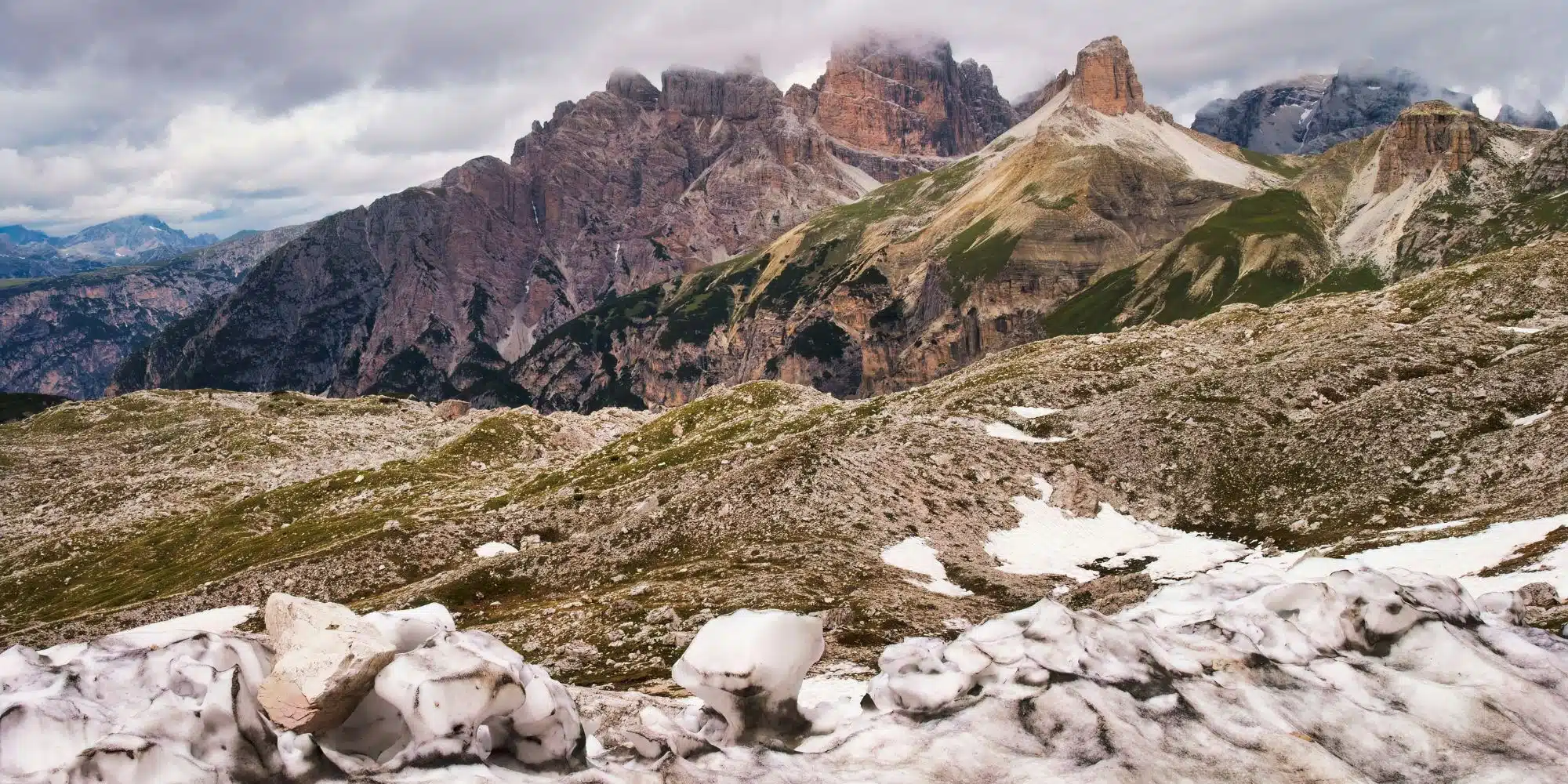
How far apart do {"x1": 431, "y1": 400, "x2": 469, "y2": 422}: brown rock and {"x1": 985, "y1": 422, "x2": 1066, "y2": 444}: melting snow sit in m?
120

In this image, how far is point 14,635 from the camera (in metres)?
69.5

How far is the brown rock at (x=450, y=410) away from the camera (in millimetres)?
172875

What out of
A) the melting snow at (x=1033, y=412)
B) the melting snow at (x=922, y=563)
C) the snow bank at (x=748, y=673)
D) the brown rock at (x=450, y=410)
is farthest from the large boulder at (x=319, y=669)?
the brown rock at (x=450, y=410)

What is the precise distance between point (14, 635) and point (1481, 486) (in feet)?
343

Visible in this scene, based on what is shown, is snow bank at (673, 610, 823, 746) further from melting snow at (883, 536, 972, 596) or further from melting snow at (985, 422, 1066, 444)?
melting snow at (985, 422, 1066, 444)

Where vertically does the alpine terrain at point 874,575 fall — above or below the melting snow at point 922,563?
above

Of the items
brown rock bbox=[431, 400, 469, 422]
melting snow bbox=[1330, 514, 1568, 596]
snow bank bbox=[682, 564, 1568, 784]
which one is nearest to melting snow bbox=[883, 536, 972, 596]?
melting snow bbox=[1330, 514, 1568, 596]

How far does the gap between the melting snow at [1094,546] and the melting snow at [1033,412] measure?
48.4ft

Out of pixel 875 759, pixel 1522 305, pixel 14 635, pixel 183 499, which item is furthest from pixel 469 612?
pixel 1522 305

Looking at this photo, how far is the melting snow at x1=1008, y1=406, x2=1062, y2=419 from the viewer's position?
277 feet

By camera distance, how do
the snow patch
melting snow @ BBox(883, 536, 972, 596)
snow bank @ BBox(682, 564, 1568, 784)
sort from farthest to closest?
1. the snow patch
2. melting snow @ BBox(883, 536, 972, 596)
3. snow bank @ BBox(682, 564, 1568, 784)

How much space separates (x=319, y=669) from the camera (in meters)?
17.6

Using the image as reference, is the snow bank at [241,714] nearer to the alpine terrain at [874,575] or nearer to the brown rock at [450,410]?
the alpine terrain at [874,575]

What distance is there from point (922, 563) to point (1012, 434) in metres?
24.7
